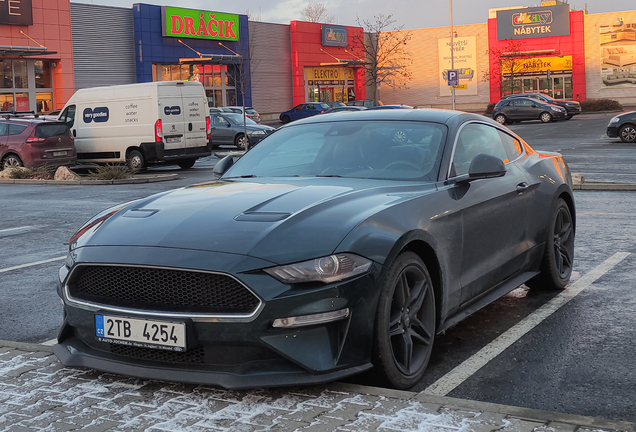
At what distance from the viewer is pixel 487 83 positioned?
73.2 metres

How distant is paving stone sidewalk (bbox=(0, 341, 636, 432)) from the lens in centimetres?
336

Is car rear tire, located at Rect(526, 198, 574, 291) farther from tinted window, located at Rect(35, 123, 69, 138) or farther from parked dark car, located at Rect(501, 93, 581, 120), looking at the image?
parked dark car, located at Rect(501, 93, 581, 120)

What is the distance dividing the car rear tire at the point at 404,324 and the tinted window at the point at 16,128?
19.1 metres

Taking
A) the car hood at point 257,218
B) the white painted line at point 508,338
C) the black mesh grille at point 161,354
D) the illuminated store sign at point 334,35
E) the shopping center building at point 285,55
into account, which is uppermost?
the illuminated store sign at point 334,35

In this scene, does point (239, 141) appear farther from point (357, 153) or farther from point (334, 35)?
point (334, 35)

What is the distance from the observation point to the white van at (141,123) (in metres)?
21.5

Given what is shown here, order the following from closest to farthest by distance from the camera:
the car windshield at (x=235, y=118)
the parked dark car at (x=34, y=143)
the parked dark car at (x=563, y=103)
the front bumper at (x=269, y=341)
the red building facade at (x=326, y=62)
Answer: the front bumper at (x=269, y=341), the parked dark car at (x=34, y=143), the car windshield at (x=235, y=118), the parked dark car at (x=563, y=103), the red building facade at (x=326, y=62)

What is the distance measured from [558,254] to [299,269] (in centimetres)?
328

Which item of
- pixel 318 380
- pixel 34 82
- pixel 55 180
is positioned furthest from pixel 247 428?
pixel 34 82

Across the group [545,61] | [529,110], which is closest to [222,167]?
[529,110]

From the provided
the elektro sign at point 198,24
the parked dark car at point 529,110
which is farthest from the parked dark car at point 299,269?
the elektro sign at point 198,24

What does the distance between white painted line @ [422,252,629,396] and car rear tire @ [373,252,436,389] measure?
151 millimetres

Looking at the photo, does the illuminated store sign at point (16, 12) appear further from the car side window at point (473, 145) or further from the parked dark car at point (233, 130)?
the car side window at point (473, 145)

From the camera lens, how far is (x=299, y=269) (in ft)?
12.0
